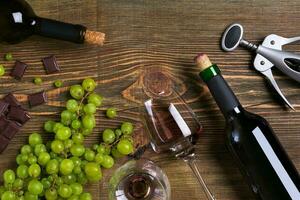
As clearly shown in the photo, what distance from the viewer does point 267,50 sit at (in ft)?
3.83

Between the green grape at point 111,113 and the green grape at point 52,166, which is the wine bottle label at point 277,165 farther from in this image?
the green grape at point 52,166

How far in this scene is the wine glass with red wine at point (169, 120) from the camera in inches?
44.0

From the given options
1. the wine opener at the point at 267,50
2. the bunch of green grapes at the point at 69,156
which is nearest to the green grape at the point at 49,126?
the bunch of green grapes at the point at 69,156

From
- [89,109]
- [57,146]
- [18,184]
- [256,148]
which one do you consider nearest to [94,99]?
[89,109]

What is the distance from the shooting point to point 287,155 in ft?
3.66

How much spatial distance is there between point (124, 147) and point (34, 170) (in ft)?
0.64

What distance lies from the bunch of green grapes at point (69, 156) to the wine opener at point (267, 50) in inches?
12.2

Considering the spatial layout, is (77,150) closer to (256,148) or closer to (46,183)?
(46,183)

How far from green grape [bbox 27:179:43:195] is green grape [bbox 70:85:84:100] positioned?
0.21 m

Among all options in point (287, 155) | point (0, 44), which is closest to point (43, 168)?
point (0, 44)

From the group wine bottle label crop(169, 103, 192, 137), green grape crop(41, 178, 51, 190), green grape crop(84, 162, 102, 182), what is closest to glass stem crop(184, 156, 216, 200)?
wine bottle label crop(169, 103, 192, 137)

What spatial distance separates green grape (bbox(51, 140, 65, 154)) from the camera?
1.12 meters

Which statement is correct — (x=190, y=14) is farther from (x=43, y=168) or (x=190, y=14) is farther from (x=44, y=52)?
(x=43, y=168)

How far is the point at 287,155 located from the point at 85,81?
0.47 m
